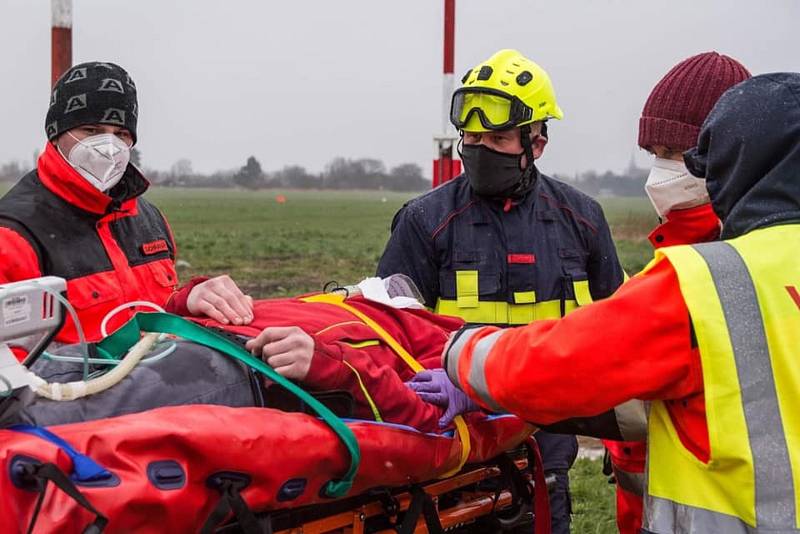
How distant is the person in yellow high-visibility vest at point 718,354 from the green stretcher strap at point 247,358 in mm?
446

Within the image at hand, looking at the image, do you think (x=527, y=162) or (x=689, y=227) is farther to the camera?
(x=527, y=162)

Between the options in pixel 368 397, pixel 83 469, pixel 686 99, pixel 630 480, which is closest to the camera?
pixel 83 469

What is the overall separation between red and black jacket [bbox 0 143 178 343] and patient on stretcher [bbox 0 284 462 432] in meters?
0.71

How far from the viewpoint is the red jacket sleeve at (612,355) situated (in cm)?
192

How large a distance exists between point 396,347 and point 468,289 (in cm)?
92

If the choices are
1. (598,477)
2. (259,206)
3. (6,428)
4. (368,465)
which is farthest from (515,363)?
(259,206)

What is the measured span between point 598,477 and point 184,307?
11.4 ft

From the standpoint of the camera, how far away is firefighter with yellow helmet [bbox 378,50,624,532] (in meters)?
3.72

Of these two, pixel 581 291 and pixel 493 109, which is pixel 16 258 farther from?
pixel 581 291

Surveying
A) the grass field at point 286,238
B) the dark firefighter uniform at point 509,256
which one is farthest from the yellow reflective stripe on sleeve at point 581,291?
the grass field at point 286,238

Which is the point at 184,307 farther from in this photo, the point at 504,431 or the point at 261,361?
the point at 504,431

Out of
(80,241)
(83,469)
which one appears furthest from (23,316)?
(80,241)

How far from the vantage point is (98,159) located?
3453 millimetres

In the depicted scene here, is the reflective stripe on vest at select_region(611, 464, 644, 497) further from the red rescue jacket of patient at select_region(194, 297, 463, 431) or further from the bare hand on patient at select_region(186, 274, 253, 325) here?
the bare hand on patient at select_region(186, 274, 253, 325)
